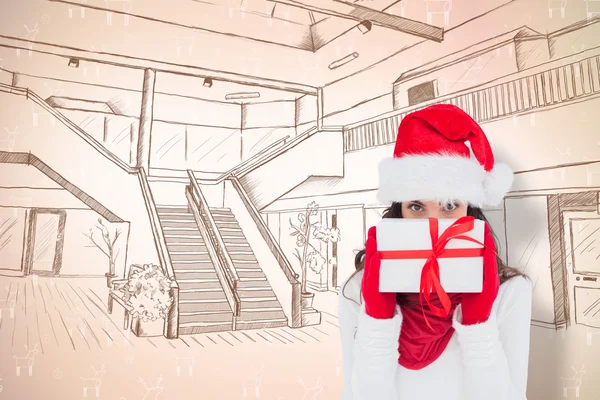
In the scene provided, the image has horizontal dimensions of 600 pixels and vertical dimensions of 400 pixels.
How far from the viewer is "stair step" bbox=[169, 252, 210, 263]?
2.16 meters

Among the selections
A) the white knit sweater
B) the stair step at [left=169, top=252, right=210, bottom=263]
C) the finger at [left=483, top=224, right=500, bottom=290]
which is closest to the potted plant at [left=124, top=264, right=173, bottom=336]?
the stair step at [left=169, top=252, right=210, bottom=263]

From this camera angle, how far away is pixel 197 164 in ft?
7.21

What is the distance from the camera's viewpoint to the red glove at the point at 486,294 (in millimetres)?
1310

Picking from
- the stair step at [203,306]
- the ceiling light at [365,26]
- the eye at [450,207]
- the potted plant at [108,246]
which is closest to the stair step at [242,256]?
the stair step at [203,306]

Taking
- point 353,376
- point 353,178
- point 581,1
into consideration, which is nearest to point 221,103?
point 353,178

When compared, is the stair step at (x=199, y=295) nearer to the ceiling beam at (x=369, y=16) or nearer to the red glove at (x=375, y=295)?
the red glove at (x=375, y=295)

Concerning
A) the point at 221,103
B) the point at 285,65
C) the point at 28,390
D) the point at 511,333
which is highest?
the point at 285,65

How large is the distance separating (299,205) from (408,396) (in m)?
1.04

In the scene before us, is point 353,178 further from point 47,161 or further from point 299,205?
point 47,161

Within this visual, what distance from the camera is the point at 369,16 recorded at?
2215 millimetres

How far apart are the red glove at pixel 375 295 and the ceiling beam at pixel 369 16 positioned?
1.20 metres

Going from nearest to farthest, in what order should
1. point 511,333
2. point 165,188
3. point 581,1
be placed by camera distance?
point 511,333
point 581,1
point 165,188

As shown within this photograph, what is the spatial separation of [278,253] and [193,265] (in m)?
0.40

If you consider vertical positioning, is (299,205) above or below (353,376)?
above
